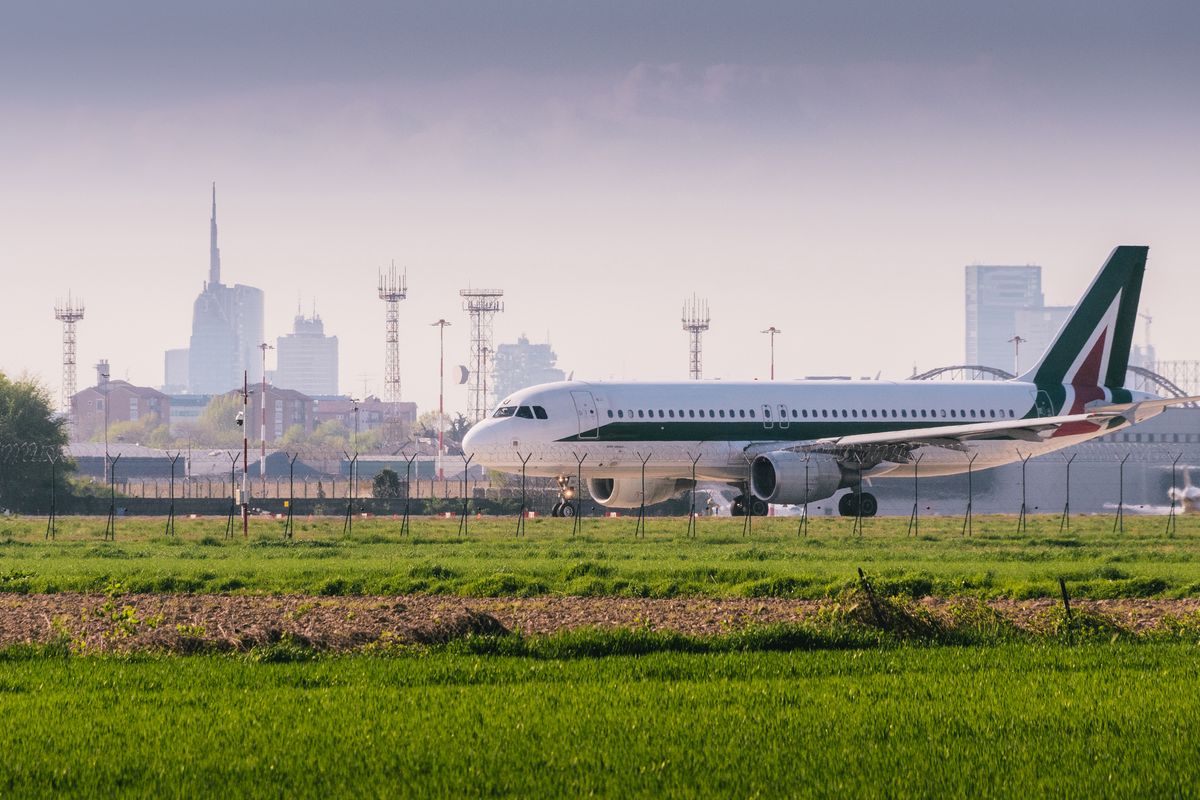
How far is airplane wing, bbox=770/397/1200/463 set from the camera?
4959 cm

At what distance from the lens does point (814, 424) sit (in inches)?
2115

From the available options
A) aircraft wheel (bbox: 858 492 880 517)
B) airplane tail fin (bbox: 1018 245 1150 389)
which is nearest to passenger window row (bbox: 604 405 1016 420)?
aircraft wheel (bbox: 858 492 880 517)

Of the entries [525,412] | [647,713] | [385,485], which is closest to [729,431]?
[525,412]

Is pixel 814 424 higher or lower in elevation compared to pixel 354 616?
higher

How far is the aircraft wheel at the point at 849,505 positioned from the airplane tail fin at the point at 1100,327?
9229 mm

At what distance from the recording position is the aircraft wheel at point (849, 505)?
54.3 meters

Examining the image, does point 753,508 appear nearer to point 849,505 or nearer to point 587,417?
point 849,505

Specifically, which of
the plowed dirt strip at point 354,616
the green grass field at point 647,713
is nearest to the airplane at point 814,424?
the green grass field at point 647,713

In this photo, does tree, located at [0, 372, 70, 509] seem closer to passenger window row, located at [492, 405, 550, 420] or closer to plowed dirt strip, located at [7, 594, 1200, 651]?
passenger window row, located at [492, 405, 550, 420]

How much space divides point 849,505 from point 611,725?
42.8m

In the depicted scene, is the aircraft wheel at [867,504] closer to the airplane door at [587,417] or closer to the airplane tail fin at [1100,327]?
the airplane tail fin at [1100,327]

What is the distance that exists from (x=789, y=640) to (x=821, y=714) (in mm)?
4831

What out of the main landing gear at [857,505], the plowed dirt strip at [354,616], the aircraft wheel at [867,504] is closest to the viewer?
the plowed dirt strip at [354,616]

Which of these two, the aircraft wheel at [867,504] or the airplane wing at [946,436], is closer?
the airplane wing at [946,436]
